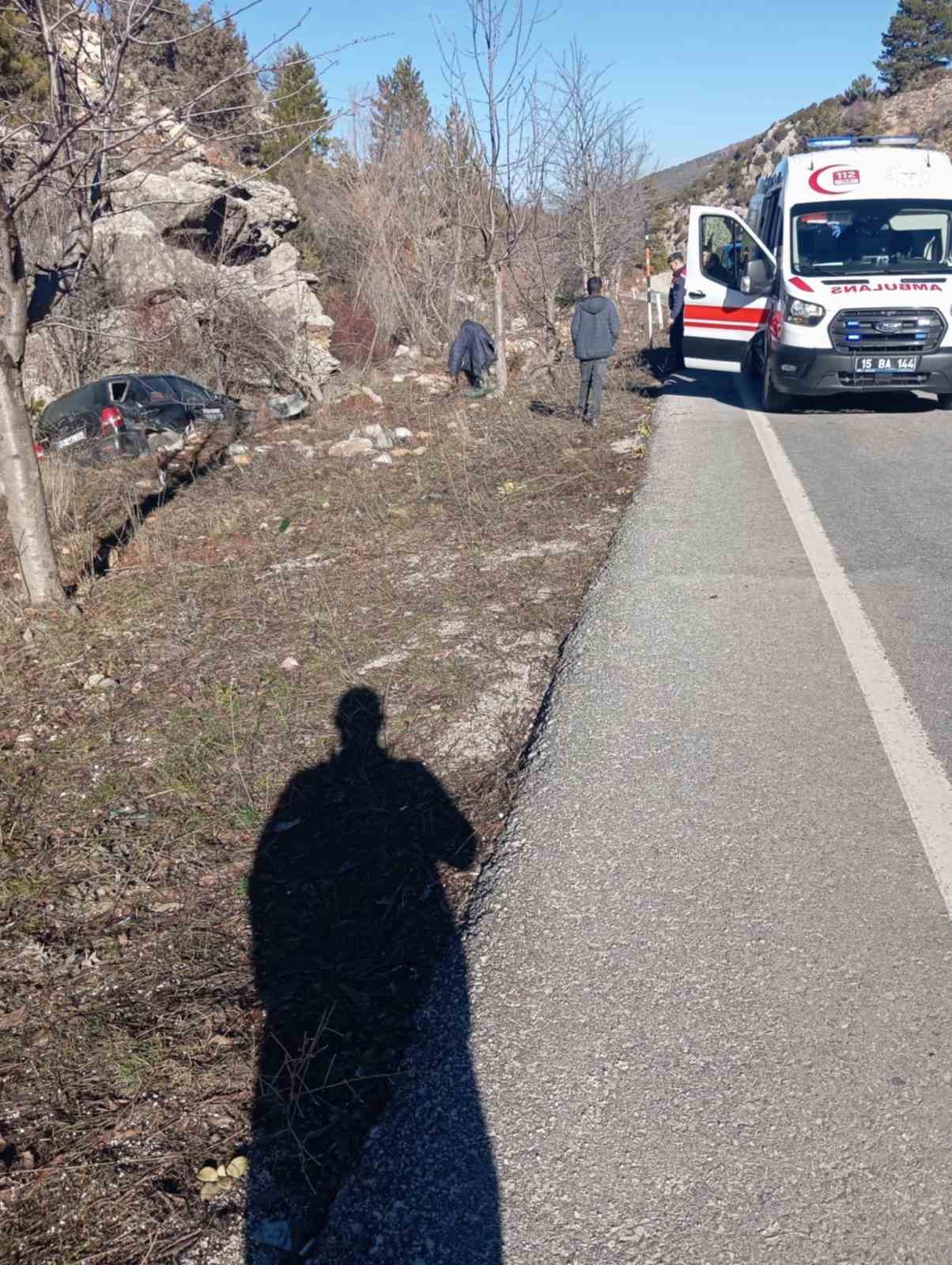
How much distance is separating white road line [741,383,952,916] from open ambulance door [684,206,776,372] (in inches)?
235

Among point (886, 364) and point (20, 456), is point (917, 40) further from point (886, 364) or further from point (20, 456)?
→ point (20, 456)

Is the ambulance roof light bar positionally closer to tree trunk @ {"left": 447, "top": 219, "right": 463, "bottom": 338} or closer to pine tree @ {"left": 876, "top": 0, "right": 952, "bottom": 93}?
tree trunk @ {"left": 447, "top": 219, "right": 463, "bottom": 338}

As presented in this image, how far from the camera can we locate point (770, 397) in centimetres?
1223

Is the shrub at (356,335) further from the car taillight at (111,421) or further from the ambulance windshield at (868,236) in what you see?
the ambulance windshield at (868,236)

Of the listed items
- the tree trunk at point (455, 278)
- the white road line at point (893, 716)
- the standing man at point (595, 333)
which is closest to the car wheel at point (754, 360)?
the standing man at point (595, 333)

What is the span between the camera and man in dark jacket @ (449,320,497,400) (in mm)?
17391

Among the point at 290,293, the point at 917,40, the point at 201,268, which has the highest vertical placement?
the point at 917,40

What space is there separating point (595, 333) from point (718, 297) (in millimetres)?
1974

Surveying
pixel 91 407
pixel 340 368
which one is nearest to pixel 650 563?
pixel 91 407

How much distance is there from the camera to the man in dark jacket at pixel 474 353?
57.1 feet

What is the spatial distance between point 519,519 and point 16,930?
551cm

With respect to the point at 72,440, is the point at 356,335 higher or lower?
higher

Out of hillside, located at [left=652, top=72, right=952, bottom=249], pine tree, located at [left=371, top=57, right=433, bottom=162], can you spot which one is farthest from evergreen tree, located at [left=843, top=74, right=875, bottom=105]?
pine tree, located at [left=371, top=57, right=433, bottom=162]

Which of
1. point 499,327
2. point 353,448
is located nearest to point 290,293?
point 499,327
